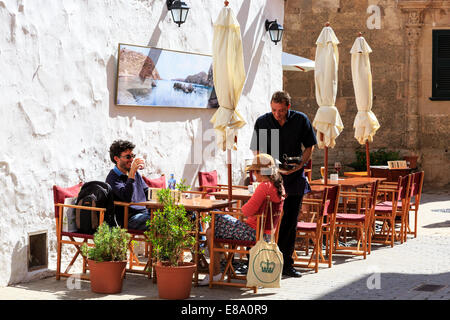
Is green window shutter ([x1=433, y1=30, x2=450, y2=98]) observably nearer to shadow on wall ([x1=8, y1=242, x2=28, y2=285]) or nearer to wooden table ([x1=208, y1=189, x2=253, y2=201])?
wooden table ([x1=208, y1=189, x2=253, y2=201])

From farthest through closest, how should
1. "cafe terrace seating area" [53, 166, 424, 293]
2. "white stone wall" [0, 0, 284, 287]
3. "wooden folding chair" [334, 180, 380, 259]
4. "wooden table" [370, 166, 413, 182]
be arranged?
1. "wooden table" [370, 166, 413, 182]
2. "wooden folding chair" [334, 180, 380, 259]
3. "cafe terrace seating area" [53, 166, 424, 293]
4. "white stone wall" [0, 0, 284, 287]

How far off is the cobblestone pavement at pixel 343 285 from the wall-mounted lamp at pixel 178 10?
3460 millimetres

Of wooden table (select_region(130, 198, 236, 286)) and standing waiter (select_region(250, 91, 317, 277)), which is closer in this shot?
wooden table (select_region(130, 198, 236, 286))

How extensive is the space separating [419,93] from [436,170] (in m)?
1.90

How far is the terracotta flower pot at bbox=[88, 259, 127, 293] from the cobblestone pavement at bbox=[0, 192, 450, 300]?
0.11 m

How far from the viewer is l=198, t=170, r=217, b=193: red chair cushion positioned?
32.1 feet

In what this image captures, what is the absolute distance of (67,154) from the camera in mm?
7637

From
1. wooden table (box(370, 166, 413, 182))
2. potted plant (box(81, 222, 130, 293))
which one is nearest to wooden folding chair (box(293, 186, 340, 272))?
potted plant (box(81, 222, 130, 293))

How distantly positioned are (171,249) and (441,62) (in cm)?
1321

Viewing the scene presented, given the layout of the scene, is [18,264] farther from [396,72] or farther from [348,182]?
[396,72]

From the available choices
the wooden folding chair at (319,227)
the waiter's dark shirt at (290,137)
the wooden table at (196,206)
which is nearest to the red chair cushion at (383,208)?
the wooden folding chair at (319,227)

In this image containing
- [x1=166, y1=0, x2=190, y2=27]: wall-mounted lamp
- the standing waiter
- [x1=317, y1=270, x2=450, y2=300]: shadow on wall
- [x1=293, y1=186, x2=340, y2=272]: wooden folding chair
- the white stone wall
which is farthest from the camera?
[x1=166, y1=0, x2=190, y2=27]: wall-mounted lamp

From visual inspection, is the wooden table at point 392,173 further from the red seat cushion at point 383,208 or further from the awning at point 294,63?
the awning at point 294,63
